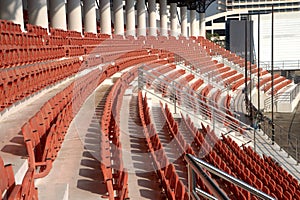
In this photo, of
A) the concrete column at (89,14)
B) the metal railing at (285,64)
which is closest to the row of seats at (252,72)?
the metal railing at (285,64)

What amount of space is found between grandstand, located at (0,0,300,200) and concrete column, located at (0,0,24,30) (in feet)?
0.07

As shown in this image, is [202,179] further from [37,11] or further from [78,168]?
[37,11]

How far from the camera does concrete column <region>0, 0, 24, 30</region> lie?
8.89m

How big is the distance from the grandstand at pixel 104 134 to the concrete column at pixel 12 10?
0.02 meters

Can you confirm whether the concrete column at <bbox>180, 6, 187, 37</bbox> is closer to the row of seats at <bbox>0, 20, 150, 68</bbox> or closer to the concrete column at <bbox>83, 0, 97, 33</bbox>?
the concrete column at <bbox>83, 0, 97, 33</bbox>

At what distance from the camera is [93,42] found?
1212cm

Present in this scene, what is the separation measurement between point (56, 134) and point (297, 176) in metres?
4.89

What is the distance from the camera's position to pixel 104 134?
395 centimetres

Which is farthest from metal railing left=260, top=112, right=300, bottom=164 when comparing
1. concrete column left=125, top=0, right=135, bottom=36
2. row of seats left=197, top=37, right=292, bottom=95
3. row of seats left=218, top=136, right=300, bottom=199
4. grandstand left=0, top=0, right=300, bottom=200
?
concrete column left=125, top=0, right=135, bottom=36

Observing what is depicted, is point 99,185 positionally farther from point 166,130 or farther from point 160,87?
point 160,87

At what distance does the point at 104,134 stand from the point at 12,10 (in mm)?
5871

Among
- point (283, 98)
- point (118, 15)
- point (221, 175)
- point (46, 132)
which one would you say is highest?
point (118, 15)

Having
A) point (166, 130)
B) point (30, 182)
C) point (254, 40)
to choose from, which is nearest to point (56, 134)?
point (30, 182)

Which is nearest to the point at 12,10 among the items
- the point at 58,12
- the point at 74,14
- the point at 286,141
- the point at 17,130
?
the point at 58,12
